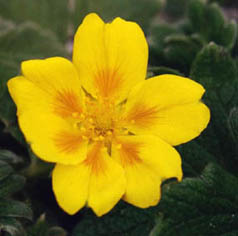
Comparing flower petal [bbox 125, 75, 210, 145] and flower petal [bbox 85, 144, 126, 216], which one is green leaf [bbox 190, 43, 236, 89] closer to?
flower petal [bbox 125, 75, 210, 145]

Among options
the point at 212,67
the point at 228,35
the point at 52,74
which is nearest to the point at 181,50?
the point at 228,35

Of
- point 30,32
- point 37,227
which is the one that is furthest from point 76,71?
point 30,32

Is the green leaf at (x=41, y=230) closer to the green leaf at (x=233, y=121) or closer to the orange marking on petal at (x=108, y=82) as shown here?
the orange marking on petal at (x=108, y=82)

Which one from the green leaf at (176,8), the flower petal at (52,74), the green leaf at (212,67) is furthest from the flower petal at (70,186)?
the green leaf at (176,8)

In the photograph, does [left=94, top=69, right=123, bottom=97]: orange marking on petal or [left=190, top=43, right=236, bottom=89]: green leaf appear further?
[left=190, top=43, right=236, bottom=89]: green leaf

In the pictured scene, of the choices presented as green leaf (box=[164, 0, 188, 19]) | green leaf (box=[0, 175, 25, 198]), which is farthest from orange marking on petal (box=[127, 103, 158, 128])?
green leaf (box=[164, 0, 188, 19])

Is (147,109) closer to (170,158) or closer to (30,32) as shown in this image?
(170,158)
